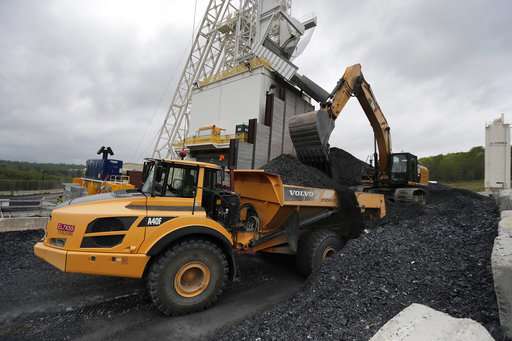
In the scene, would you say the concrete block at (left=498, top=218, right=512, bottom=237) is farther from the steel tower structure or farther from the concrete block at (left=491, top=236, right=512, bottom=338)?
the steel tower structure

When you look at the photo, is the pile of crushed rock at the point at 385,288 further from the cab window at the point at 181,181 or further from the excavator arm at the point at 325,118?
the excavator arm at the point at 325,118

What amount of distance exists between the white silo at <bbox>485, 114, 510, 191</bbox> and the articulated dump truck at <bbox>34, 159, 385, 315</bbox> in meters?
41.0

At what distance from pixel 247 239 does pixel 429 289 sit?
2828 millimetres

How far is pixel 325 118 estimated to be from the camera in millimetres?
8594

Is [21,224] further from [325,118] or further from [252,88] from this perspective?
[252,88]

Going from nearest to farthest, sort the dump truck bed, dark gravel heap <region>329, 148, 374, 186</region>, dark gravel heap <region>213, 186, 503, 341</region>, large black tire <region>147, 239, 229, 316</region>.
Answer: dark gravel heap <region>213, 186, 503, 341</region> → large black tire <region>147, 239, 229, 316</region> → the dump truck bed → dark gravel heap <region>329, 148, 374, 186</region>

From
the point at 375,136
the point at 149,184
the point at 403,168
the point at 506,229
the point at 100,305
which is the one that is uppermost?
the point at 375,136

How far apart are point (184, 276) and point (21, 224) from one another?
5.97m

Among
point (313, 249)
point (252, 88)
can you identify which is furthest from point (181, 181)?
point (252, 88)

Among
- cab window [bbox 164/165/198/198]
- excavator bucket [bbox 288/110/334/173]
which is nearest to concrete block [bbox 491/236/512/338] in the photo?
cab window [bbox 164/165/198/198]

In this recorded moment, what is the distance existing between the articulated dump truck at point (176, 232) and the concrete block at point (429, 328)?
242cm

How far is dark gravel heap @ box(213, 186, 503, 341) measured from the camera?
2555 millimetres

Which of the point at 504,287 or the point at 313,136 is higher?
the point at 313,136

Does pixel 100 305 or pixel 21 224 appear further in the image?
pixel 21 224
